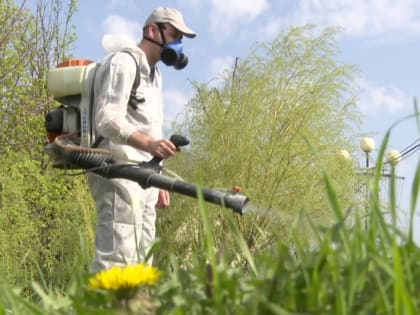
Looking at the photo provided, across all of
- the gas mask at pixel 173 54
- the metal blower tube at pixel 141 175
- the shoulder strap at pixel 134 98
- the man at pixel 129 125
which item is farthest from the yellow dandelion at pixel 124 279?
the gas mask at pixel 173 54

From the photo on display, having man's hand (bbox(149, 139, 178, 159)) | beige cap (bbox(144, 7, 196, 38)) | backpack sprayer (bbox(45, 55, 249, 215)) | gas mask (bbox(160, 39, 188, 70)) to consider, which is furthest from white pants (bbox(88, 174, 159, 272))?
beige cap (bbox(144, 7, 196, 38))

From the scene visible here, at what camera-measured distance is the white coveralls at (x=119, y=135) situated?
359 centimetres

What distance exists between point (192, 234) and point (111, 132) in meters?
4.73

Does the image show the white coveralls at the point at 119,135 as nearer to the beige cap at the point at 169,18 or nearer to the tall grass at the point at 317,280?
Answer: the beige cap at the point at 169,18

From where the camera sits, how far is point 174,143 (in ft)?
11.7

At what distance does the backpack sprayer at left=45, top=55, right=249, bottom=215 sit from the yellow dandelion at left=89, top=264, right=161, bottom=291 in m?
2.37

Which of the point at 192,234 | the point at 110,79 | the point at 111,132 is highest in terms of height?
the point at 110,79

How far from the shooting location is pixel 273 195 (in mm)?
8078

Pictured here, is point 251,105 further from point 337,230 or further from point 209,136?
point 337,230

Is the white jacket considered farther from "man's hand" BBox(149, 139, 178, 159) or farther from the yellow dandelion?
the yellow dandelion

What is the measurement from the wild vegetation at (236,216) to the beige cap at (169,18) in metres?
0.87

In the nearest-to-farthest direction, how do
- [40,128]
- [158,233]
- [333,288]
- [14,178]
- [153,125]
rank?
[333,288], [153,125], [158,233], [14,178], [40,128]

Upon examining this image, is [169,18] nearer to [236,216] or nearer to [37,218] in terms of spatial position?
[236,216]

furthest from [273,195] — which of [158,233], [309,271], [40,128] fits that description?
[309,271]
